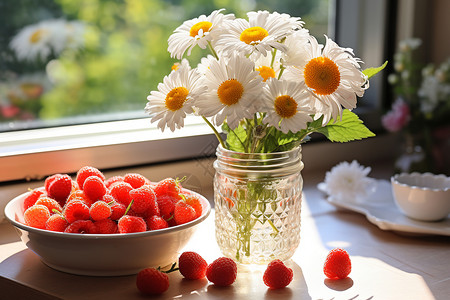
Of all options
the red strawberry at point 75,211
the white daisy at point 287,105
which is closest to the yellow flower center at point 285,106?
the white daisy at point 287,105

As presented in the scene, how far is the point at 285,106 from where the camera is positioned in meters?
0.85

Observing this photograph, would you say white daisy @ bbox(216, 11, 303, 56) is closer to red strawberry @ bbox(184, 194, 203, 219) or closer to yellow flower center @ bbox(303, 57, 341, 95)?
yellow flower center @ bbox(303, 57, 341, 95)

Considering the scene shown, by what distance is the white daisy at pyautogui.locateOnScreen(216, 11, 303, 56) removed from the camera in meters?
0.86

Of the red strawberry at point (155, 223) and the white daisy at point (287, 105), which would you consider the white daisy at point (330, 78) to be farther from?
the red strawberry at point (155, 223)

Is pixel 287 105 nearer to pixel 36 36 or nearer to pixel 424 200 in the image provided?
pixel 424 200

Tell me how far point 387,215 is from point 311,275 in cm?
33

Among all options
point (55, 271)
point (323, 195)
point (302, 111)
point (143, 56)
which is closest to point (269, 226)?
point (302, 111)

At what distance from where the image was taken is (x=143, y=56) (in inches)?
63.3

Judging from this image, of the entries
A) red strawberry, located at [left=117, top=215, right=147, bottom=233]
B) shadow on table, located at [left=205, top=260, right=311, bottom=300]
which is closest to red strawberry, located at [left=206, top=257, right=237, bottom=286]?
shadow on table, located at [left=205, top=260, right=311, bottom=300]

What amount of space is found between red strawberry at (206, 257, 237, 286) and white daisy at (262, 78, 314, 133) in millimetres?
220

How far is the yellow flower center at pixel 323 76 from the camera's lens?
879 millimetres

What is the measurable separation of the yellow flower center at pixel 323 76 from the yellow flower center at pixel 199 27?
0.17 m

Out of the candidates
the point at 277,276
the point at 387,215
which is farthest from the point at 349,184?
the point at 277,276

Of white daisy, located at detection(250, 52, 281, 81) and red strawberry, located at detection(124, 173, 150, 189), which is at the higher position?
white daisy, located at detection(250, 52, 281, 81)
